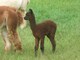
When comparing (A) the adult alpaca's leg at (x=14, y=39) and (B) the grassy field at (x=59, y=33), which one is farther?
(A) the adult alpaca's leg at (x=14, y=39)

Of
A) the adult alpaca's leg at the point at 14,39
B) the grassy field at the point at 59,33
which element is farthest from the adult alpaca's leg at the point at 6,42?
the adult alpaca's leg at the point at 14,39

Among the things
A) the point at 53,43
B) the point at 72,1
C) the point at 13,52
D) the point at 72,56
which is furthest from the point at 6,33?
the point at 72,1

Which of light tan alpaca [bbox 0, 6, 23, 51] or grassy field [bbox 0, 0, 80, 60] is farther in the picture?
light tan alpaca [bbox 0, 6, 23, 51]

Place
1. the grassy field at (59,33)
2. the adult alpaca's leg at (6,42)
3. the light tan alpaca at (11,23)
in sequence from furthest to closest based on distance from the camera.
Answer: the adult alpaca's leg at (6,42) → the light tan alpaca at (11,23) → the grassy field at (59,33)

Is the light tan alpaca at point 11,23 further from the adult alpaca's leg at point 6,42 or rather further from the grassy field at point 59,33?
the grassy field at point 59,33

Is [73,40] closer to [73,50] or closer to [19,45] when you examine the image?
[73,50]

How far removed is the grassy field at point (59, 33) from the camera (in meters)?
9.19

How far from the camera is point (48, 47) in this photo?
10.1 m

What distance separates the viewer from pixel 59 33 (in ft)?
38.5

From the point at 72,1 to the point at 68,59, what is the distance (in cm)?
852

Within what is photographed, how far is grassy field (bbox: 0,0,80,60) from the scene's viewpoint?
9.19m

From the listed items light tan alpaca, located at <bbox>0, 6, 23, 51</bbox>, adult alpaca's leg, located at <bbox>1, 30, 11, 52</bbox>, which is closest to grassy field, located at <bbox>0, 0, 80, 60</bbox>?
adult alpaca's leg, located at <bbox>1, 30, 11, 52</bbox>

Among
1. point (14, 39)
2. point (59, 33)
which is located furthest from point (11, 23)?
point (59, 33)

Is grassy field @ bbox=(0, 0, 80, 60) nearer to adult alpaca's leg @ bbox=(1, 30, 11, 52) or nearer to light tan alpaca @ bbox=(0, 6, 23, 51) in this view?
adult alpaca's leg @ bbox=(1, 30, 11, 52)
